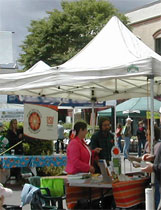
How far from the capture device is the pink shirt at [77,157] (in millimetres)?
6625

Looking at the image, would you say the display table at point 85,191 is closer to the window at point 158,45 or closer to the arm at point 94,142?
the arm at point 94,142

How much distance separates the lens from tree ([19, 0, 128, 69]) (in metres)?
32.6

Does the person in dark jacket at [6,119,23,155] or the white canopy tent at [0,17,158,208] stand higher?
the white canopy tent at [0,17,158,208]

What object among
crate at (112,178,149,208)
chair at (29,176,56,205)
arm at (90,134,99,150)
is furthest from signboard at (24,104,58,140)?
crate at (112,178,149,208)

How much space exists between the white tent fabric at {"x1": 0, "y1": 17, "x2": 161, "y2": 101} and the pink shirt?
97 centimetres

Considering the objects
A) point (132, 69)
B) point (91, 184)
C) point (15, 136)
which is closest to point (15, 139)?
point (15, 136)

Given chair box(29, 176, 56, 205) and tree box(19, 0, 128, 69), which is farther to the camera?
tree box(19, 0, 128, 69)

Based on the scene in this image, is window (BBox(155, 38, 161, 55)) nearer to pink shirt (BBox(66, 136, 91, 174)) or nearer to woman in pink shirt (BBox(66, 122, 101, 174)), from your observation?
woman in pink shirt (BBox(66, 122, 101, 174))

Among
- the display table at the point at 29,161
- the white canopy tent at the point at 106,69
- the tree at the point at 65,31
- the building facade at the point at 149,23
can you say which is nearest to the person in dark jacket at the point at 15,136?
the display table at the point at 29,161

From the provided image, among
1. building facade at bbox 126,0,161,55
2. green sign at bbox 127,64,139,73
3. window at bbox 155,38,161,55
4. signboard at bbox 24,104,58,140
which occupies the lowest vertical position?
signboard at bbox 24,104,58,140

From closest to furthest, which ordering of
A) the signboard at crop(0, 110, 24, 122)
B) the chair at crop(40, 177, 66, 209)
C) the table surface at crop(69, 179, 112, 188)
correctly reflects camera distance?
1. the table surface at crop(69, 179, 112, 188)
2. the chair at crop(40, 177, 66, 209)
3. the signboard at crop(0, 110, 24, 122)

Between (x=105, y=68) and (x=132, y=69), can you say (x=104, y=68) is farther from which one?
(x=132, y=69)

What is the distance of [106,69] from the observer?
21.4 feet

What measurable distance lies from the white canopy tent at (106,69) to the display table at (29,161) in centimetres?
271
